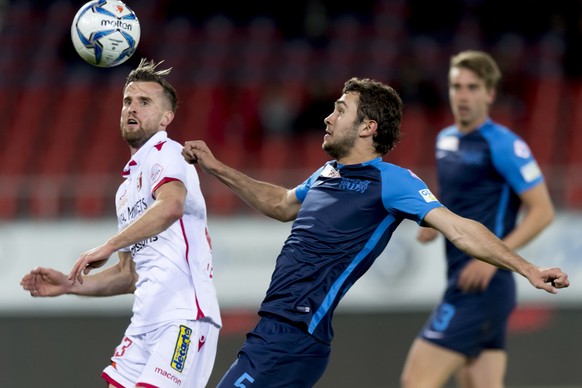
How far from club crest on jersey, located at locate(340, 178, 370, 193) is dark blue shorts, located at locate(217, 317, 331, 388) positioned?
774 millimetres

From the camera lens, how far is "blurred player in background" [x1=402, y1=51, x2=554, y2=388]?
22.4 feet

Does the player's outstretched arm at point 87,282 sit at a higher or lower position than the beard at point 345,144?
lower

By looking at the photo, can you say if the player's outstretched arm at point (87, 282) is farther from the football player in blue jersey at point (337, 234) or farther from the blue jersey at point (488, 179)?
the blue jersey at point (488, 179)

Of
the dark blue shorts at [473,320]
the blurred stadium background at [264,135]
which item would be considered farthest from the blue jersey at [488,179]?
the blurred stadium background at [264,135]

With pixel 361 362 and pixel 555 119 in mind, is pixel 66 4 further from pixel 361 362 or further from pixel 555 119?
pixel 361 362

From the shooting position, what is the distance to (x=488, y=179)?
707 cm

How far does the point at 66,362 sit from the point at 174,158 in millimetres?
6533

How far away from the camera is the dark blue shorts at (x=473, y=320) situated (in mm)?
6844

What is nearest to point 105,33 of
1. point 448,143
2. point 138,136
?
point 138,136

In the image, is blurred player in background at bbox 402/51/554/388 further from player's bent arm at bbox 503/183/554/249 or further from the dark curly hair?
the dark curly hair

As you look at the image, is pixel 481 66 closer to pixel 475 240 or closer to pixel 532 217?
pixel 532 217

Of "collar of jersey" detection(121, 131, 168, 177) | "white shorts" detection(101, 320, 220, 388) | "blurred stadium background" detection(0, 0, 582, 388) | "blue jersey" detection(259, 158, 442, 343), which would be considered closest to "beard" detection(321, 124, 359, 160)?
"blue jersey" detection(259, 158, 442, 343)

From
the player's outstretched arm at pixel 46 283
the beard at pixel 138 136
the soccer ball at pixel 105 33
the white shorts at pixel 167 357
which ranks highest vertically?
the soccer ball at pixel 105 33

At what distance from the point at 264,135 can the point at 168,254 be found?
9.45m
